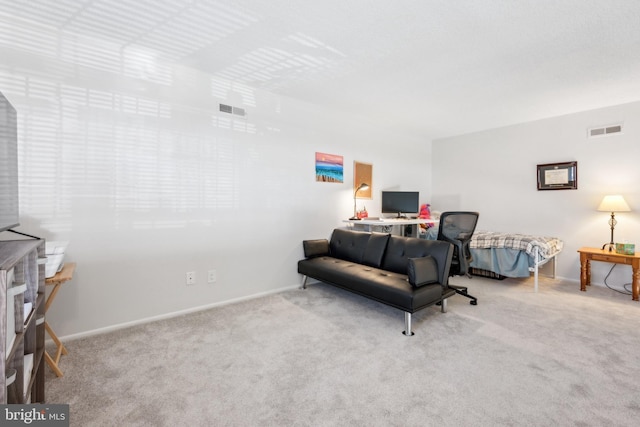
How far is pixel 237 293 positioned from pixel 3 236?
1978mm

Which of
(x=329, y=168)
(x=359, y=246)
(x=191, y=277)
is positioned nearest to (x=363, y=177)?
(x=329, y=168)

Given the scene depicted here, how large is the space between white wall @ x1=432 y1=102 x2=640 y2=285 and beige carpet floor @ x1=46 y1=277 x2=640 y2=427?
1.54 metres

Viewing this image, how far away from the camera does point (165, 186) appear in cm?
276

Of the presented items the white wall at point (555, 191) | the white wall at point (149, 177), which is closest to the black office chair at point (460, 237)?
the white wall at point (149, 177)

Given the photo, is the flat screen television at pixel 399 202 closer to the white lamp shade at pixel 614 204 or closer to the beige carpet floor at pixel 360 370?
the beige carpet floor at pixel 360 370

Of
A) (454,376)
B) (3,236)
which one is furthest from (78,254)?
(454,376)

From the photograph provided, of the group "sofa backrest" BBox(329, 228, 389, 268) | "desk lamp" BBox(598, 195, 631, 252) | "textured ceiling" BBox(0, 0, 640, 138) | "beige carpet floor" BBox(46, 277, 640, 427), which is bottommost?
"beige carpet floor" BBox(46, 277, 640, 427)

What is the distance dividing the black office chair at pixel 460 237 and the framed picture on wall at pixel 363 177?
1456mm

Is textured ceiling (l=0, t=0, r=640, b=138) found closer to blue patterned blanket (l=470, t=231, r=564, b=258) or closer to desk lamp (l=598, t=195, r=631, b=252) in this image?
desk lamp (l=598, t=195, r=631, b=252)

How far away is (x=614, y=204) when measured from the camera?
3625 mm

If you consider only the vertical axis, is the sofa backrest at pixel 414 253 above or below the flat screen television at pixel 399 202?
below

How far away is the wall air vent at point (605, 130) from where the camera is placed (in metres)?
3.87

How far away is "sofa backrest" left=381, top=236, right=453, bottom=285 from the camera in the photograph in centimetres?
280

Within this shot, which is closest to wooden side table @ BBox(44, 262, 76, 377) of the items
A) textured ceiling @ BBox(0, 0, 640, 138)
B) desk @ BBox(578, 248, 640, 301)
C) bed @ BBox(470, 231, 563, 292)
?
textured ceiling @ BBox(0, 0, 640, 138)
